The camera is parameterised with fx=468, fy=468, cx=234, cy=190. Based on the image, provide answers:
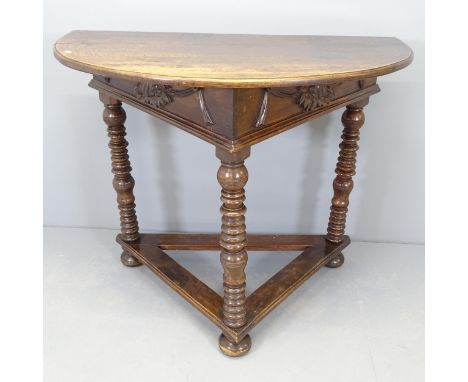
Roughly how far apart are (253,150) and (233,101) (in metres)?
0.92

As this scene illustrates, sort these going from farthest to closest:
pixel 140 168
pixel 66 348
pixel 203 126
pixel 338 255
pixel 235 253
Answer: pixel 140 168 → pixel 338 255 → pixel 66 348 → pixel 235 253 → pixel 203 126

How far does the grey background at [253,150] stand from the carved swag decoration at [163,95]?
0.59 metres

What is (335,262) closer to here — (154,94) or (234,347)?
(234,347)

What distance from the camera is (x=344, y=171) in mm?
1848

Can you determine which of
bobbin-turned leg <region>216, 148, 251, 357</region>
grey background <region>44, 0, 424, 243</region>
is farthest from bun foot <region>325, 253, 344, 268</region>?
bobbin-turned leg <region>216, 148, 251, 357</region>

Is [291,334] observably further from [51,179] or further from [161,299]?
[51,179]

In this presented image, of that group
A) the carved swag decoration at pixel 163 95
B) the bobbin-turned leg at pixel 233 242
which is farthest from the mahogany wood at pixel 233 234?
the carved swag decoration at pixel 163 95

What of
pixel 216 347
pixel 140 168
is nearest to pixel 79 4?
pixel 140 168

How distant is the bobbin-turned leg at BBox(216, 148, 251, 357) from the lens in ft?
4.15

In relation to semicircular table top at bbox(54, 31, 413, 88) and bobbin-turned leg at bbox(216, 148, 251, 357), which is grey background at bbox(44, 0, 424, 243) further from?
bobbin-turned leg at bbox(216, 148, 251, 357)

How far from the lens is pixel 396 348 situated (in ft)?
5.18

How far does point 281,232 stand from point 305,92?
41.0 inches

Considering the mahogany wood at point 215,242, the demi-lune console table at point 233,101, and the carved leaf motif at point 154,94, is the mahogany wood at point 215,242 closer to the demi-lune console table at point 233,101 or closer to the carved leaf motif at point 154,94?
the demi-lune console table at point 233,101

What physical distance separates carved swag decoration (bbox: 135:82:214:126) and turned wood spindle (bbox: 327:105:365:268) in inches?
28.2
